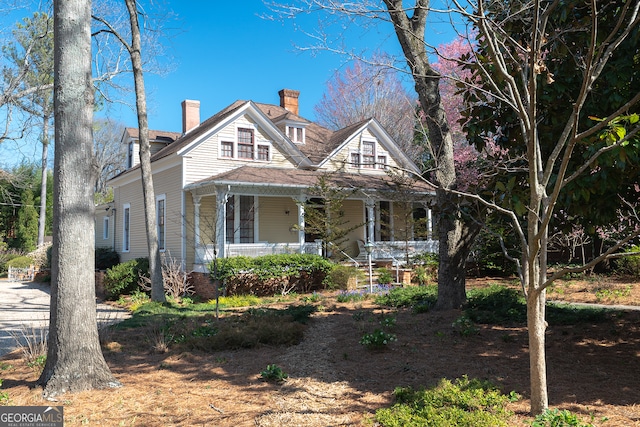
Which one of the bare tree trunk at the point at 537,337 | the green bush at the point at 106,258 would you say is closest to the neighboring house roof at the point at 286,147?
the green bush at the point at 106,258

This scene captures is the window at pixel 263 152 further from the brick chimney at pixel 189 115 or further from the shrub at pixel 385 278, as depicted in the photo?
the shrub at pixel 385 278

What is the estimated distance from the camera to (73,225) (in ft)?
17.1

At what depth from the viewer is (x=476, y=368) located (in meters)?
5.50

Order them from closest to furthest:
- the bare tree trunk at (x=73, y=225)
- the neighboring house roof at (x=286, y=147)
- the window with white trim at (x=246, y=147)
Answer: the bare tree trunk at (x=73, y=225) < the neighboring house roof at (x=286, y=147) < the window with white trim at (x=246, y=147)

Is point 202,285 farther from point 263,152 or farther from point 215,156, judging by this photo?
point 263,152

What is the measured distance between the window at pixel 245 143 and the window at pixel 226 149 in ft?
1.25

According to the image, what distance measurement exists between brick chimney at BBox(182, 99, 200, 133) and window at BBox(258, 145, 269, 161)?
17.4 feet

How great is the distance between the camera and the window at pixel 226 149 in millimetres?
18078

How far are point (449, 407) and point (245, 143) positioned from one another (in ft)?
51.1

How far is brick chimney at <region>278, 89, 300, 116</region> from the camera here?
81.3 feet

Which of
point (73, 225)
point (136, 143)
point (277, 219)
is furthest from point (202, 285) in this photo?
point (73, 225)

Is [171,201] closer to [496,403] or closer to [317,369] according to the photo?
[317,369]

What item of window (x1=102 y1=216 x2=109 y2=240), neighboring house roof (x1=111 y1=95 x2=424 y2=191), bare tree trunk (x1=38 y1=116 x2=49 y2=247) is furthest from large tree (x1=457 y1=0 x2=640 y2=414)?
bare tree trunk (x1=38 y1=116 x2=49 y2=247)

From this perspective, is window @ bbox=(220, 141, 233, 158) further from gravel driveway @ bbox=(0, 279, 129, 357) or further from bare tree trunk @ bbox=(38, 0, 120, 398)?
bare tree trunk @ bbox=(38, 0, 120, 398)
